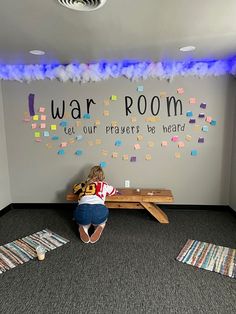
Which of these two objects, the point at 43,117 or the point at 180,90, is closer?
the point at 180,90

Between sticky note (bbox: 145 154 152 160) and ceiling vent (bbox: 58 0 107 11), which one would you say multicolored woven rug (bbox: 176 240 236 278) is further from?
ceiling vent (bbox: 58 0 107 11)

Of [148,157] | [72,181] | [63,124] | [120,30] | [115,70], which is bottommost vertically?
[72,181]

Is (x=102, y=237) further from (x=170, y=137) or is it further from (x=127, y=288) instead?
(x=170, y=137)

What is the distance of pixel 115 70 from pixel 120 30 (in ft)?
4.26

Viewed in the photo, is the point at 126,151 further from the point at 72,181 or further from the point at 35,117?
the point at 35,117

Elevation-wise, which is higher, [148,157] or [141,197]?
[148,157]

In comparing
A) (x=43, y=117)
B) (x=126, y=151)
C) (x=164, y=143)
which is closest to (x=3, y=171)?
(x=43, y=117)

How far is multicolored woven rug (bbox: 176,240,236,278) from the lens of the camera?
7.72 ft

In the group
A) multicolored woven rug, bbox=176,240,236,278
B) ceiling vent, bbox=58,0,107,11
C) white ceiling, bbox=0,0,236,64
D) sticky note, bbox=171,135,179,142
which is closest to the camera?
ceiling vent, bbox=58,0,107,11

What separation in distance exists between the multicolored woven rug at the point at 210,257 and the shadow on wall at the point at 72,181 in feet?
6.31

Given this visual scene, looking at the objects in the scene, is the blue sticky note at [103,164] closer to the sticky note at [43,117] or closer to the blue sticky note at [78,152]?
the blue sticky note at [78,152]

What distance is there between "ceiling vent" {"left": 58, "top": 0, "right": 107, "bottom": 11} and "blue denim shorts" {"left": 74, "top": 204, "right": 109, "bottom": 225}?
6.87 feet

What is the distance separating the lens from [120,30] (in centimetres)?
233

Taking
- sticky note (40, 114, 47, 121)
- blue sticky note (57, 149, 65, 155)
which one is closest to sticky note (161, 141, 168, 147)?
blue sticky note (57, 149, 65, 155)
